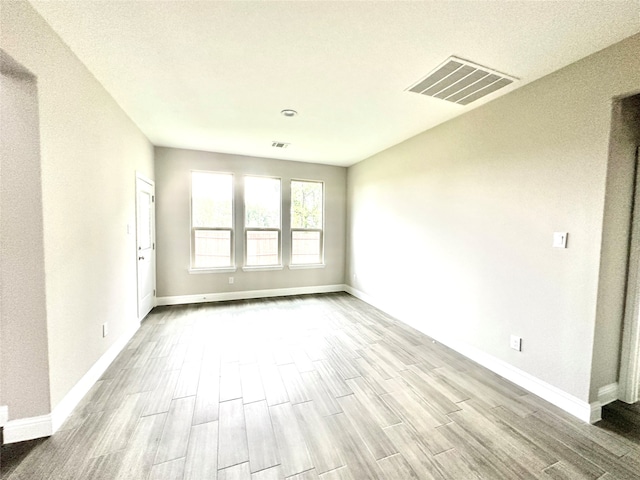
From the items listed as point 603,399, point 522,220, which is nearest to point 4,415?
point 522,220

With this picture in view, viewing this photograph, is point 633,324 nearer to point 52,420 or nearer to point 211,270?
point 52,420

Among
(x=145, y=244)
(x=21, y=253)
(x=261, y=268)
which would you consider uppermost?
(x=21, y=253)

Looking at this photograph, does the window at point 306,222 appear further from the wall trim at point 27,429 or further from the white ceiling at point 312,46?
the wall trim at point 27,429

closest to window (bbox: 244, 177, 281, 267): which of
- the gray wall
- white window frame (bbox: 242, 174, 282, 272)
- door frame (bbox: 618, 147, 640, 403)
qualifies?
white window frame (bbox: 242, 174, 282, 272)

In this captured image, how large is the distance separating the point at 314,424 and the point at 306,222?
12.6 ft

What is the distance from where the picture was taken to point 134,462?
1.46 metres

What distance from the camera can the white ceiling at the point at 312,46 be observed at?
4.85 ft

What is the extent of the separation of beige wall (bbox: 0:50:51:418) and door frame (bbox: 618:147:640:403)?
4.12 m

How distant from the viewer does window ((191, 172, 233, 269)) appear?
14.8 ft

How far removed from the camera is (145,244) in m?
3.77

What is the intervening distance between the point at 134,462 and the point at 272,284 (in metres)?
3.58

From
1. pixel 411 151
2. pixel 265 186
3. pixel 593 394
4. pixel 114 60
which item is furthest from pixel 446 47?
pixel 265 186

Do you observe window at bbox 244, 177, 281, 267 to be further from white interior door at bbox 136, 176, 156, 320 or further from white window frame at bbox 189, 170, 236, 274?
white interior door at bbox 136, 176, 156, 320

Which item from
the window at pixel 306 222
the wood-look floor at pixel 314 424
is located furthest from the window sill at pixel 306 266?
the wood-look floor at pixel 314 424
